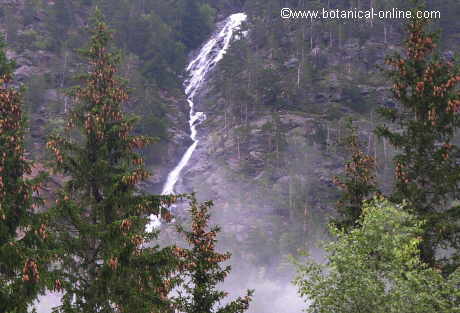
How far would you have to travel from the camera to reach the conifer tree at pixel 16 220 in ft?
38.9

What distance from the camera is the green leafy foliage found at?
1187cm

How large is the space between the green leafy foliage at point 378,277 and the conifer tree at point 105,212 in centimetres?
435

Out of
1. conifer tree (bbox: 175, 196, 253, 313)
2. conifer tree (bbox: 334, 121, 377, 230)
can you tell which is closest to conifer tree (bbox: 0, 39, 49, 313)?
conifer tree (bbox: 175, 196, 253, 313)

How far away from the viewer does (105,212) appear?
15695 millimetres

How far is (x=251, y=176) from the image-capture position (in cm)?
6556

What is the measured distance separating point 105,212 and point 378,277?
26.8ft

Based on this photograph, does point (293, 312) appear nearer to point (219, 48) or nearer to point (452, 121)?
point (452, 121)

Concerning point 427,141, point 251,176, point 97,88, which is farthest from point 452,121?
point 251,176

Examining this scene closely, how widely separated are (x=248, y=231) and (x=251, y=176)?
9.31 metres

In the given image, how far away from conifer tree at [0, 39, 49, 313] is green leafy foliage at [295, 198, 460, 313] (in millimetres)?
6442

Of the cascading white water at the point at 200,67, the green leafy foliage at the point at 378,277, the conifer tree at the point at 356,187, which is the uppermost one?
the cascading white water at the point at 200,67

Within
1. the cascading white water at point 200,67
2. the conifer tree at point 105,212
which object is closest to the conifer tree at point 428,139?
the conifer tree at point 105,212

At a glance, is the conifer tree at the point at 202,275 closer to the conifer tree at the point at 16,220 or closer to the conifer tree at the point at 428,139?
the conifer tree at the point at 16,220

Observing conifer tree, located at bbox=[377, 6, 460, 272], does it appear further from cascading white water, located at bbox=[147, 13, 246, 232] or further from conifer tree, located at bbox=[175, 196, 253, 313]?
cascading white water, located at bbox=[147, 13, 246, 232]
